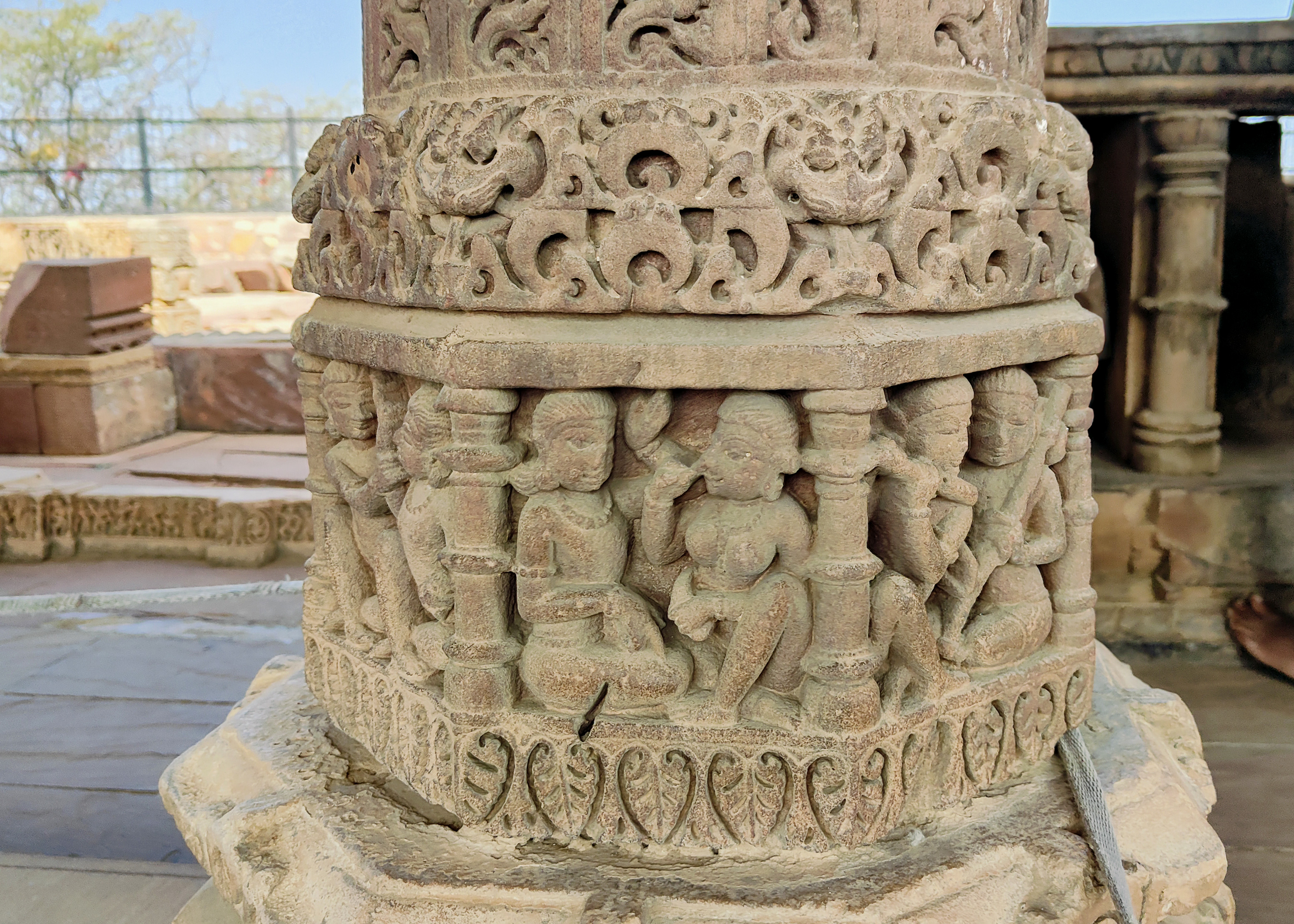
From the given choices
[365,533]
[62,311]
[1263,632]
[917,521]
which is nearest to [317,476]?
[365,533]

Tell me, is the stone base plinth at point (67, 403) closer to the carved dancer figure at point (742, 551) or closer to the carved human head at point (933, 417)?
the carved dancer figure at point (742, 551)

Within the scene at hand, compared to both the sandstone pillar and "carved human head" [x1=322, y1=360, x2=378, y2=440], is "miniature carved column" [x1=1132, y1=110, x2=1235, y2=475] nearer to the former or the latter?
the sandstone pillar

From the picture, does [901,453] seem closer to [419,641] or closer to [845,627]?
[845,627]

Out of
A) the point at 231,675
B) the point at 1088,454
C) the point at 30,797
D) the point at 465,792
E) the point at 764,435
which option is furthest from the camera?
the point at 231,675

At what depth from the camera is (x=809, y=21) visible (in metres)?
1.87

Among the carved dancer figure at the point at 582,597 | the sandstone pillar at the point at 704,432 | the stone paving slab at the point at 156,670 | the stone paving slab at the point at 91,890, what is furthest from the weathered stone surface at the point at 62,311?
the carved dancer figure at the point at 582,597

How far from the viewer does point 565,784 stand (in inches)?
77.1

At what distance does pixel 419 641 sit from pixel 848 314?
98 centimetres

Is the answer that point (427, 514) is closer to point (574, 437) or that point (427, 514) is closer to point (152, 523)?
point (574, 437)

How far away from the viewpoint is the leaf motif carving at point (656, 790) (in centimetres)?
194

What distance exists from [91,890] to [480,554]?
4.85 feet

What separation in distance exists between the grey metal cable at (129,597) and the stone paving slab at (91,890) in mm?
1450

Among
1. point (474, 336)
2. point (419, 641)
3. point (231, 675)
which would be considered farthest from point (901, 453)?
point (231, 675)

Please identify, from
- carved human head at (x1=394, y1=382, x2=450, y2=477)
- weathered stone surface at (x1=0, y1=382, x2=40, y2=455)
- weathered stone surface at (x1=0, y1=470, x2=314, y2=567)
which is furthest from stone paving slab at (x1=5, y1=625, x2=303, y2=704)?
weathered stone surface at (x1=0, y1=382, x2=40, y2=455)
